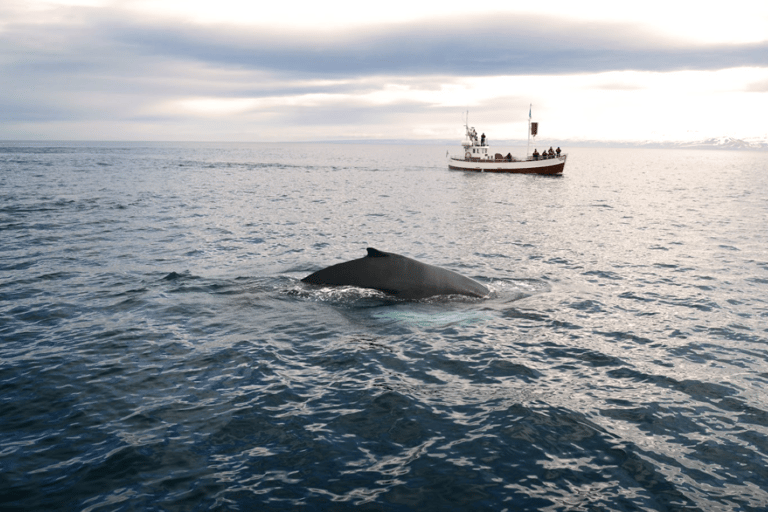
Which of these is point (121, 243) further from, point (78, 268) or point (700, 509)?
point (700, 509)

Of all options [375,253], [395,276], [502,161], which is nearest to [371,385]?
[375,253]

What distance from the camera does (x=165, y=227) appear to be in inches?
1134

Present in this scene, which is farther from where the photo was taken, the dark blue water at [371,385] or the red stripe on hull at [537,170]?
the red stripe on hull at [537,170]

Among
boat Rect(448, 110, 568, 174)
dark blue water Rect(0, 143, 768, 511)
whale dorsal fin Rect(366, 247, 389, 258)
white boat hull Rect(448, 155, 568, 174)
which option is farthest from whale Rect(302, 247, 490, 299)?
white boat hull Rect(448, 155, 568, 174)

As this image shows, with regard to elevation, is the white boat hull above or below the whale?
above

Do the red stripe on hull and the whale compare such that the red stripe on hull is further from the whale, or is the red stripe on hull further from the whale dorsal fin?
the whale dorsal fin

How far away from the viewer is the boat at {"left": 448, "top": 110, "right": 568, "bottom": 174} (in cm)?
9219

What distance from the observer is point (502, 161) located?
314 feet

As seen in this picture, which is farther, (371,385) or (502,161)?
(502,161)

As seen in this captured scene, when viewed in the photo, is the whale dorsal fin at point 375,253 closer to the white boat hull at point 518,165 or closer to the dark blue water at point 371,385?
the dark blue water at point 371,385

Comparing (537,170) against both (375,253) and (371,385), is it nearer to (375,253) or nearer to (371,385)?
(375,253)

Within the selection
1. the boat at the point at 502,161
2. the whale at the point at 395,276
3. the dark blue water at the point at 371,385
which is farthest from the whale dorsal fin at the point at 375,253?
the boat at the point at 502,161

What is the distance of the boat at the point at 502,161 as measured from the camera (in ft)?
302

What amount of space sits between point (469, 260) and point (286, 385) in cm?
1374
